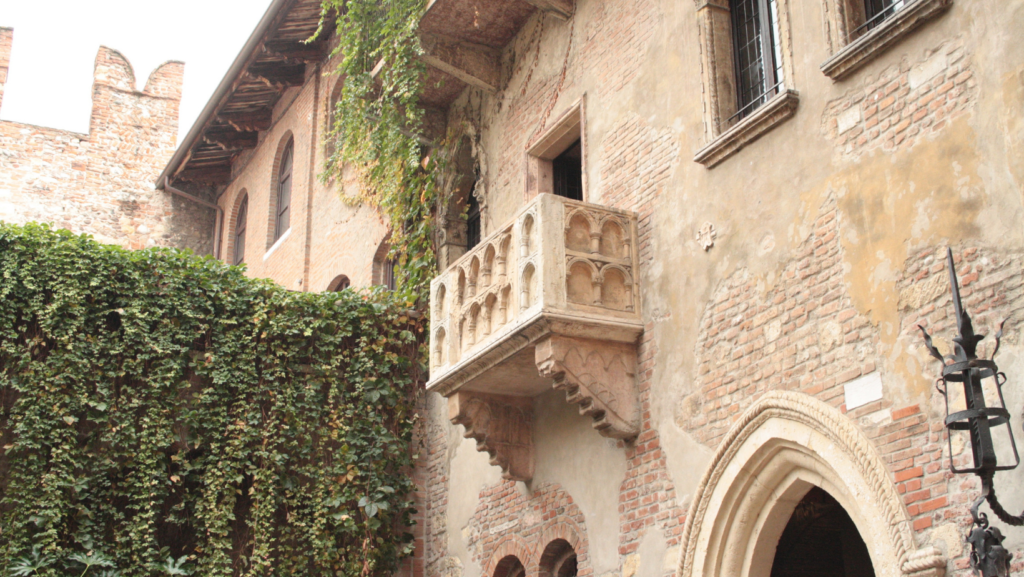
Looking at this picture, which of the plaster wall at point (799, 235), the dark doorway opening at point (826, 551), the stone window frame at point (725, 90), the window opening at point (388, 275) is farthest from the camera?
the window opening at point (388, 275)

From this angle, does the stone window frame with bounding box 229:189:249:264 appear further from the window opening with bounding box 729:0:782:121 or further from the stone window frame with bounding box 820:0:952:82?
the stone window frame with bounding box 820:0:952:82

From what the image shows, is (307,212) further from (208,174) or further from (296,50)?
(208,174)

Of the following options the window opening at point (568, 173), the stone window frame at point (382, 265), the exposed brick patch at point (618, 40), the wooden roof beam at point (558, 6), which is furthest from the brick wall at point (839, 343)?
the stone window frame at point (382, 265)

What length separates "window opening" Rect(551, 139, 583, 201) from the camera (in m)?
9.84

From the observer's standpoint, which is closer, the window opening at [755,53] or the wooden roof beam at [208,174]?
the window opening at [755,53]

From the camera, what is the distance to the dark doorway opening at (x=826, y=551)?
8.88m

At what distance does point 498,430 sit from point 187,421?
2.86 metres

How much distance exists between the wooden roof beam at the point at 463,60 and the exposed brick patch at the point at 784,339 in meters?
4.36

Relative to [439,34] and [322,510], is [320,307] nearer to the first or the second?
[322,510]

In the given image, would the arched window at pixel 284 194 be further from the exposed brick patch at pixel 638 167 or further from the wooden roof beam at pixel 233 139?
the exposed brick patch at pixel 638 167

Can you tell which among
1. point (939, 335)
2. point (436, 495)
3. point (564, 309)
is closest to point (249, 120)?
point (436, 495)

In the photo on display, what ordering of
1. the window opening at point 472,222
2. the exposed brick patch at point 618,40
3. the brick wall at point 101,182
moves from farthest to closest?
the brick wall at point 101,182, the window opening at point 472,222, the exposed brick patch at point 618,40

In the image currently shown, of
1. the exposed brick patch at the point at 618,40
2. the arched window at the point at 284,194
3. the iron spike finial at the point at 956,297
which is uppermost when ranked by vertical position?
the arched window at the point at 284,194

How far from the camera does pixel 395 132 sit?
11.1 meters
